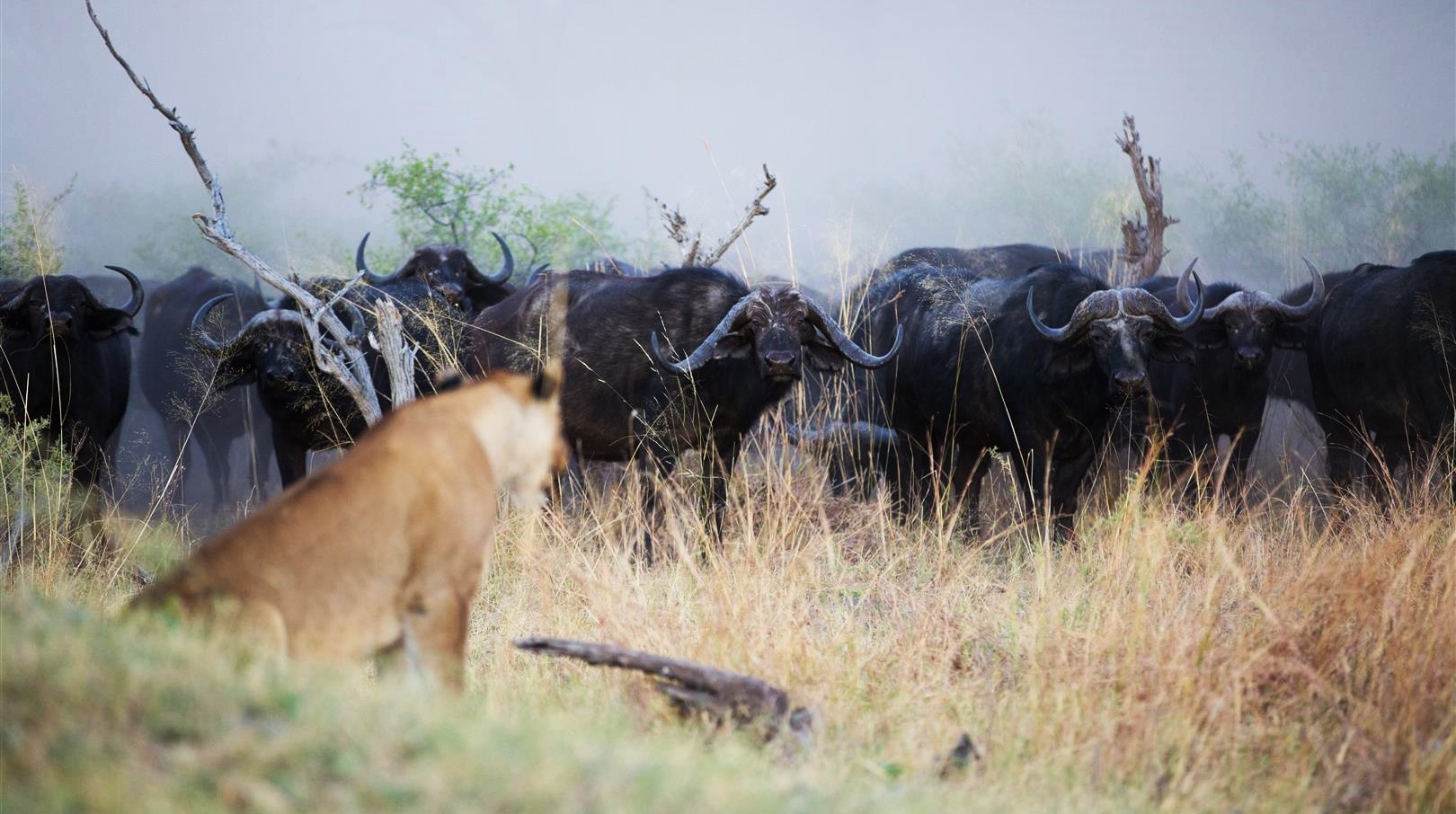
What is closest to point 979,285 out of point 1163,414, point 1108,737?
point 1163,414

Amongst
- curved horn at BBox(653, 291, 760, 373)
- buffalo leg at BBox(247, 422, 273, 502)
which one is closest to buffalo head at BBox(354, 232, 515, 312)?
buffalo leg at BBox(247, 422, 273, 502)

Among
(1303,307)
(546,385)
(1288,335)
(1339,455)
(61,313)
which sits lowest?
(1339,455)

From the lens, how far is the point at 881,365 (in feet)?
26.5

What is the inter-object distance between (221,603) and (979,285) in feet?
23.9

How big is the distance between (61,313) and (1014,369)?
636 centimetres

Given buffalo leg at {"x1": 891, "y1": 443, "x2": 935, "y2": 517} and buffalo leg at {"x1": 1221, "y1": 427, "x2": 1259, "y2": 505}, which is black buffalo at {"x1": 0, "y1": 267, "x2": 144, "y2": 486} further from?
buffalo leg at {"x1": 1221, "y1": 427, "x2": 1259, "y2": 505}

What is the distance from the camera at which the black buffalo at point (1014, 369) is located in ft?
25.6

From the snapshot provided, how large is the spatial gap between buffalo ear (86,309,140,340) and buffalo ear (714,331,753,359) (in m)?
4.30

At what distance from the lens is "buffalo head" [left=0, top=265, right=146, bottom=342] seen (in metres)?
8.41

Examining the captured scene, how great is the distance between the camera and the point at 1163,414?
9031 mm

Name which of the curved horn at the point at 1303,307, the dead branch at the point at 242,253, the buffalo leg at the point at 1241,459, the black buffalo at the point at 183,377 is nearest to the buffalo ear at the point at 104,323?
the dead branch at the point at 242,253

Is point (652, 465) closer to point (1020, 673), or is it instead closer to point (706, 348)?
point (706, 348)

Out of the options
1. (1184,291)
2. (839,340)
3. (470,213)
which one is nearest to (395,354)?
(839,340)

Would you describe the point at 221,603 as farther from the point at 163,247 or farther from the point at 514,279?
the point at 163,247
